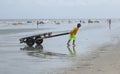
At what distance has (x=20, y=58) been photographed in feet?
56.9

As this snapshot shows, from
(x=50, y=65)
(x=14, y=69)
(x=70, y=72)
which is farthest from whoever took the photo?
(x=50, y=65)

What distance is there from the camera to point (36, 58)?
Result: 17.4 m

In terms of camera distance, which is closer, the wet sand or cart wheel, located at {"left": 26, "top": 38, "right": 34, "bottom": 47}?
the wet sand

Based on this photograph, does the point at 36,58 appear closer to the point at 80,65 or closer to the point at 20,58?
the point at 20,58

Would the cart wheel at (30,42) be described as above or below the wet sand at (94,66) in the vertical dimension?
below

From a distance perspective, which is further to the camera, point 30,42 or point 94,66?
point 30,42

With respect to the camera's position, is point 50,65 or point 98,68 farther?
point 50,65

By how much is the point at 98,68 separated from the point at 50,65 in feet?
7.11

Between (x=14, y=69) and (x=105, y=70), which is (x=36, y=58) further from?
(x=105, y=70)

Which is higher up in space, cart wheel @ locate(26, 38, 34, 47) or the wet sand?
the wet sand

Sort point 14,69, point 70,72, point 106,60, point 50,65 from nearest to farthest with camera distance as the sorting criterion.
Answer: point 70,72
point 14,69
point 50,65
point 106,60

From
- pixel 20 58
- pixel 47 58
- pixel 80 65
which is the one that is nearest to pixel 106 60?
pixel 80 65

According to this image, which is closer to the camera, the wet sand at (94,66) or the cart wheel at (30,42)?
the wet sand at (94,66)

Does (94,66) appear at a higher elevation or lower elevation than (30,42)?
higher
